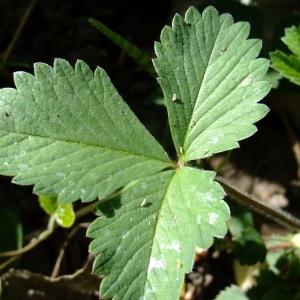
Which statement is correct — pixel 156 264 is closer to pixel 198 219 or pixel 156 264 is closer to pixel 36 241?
pixel 198 219

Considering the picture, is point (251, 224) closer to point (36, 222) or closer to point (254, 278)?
point (254, 278)

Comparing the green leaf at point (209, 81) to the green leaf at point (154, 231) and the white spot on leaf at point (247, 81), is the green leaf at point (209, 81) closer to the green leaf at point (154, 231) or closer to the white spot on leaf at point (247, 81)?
the white spot on leaf at point (247, 81)

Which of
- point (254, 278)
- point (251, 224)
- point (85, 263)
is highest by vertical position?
point (251, 224)

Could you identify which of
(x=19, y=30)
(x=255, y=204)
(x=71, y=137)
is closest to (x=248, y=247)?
(x=255, y=204)

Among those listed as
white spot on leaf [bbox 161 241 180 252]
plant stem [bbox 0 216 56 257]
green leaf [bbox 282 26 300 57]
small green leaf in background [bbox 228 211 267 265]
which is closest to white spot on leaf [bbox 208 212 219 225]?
white spot on leaf [bbox 161 241 180 252]

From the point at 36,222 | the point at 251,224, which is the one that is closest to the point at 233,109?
the point at 251,224

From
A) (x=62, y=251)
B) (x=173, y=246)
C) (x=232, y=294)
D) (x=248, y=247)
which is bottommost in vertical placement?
(x=62, y=251)
